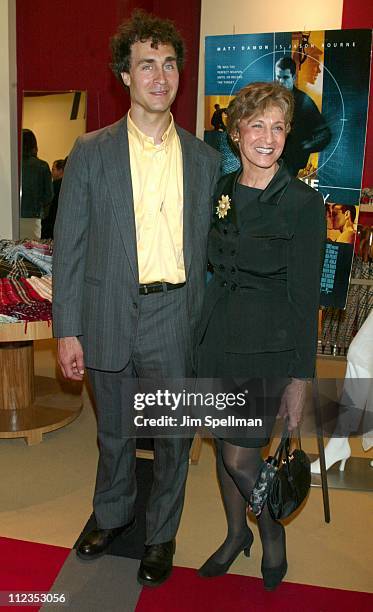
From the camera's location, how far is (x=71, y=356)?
2094mm

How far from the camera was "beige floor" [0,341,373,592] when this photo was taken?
236cm

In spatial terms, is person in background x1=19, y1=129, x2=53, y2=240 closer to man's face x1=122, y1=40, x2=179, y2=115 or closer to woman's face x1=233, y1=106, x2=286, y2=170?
man's face x1=122, y1=40, x2=179, y2=115

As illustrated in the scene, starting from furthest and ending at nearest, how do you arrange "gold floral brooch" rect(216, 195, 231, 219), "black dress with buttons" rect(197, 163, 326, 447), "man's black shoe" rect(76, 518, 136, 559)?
1. "man's black shoe" rect(76, 518, 136, 559)
2. "gold floral brooch" rect(216, 195, 231, 219)
3. "black dress with buttons" rect(197, 163, 326, 447)

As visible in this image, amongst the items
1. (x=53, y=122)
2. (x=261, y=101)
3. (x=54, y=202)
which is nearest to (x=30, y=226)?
(x=54, y=202)

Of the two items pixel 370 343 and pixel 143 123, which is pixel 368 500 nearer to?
pixel 370 343

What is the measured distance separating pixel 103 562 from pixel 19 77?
461cm

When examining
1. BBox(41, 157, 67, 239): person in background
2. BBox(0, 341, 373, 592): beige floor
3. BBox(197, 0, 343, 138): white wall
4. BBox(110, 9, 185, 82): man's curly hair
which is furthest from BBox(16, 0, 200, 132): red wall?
BBox(110, 9, 185, 82): man's curly hair

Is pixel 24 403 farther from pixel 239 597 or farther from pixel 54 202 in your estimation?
pixel 54 202

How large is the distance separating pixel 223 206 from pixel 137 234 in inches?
11.2

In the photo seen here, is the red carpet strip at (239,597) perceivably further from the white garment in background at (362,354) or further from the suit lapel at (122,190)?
the suit lapel at (122,190)

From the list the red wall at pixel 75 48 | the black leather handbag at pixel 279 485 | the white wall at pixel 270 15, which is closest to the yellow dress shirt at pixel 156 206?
the black leather handbag at pixel 279 485

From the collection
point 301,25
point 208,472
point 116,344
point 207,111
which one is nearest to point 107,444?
point 116,344

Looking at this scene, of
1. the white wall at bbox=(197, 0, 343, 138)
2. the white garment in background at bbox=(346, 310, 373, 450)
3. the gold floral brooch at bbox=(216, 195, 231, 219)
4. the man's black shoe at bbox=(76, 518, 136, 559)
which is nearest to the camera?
the gold floral brooch at bbox=(216, 195, 231, 219)

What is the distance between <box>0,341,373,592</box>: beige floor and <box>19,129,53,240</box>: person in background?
2374mm
